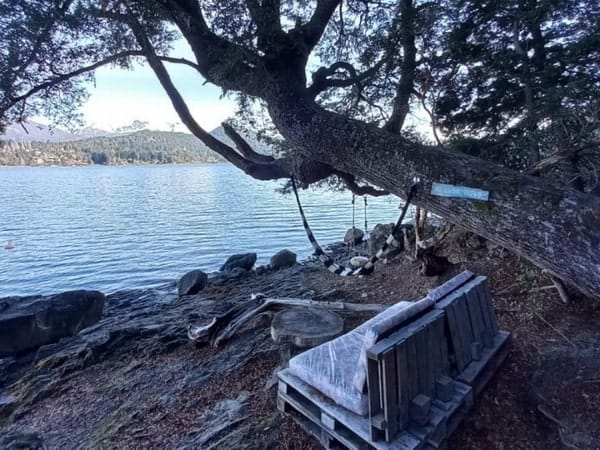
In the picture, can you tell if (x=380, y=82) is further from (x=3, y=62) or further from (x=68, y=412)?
(x=68, y=412)

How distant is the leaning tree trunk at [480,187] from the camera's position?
1.88 meters

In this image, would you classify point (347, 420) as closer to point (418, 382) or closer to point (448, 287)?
point (418, 382)

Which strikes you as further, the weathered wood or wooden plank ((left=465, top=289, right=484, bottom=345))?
the weathered wood

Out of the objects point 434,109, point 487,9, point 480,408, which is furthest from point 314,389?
point 487,9

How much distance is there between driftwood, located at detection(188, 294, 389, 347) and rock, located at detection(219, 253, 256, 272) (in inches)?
264

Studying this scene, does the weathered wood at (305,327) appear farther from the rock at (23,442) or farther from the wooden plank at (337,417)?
the rock at (23,442)

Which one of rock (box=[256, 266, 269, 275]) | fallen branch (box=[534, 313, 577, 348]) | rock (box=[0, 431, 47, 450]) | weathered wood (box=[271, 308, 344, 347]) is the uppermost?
fallen branch (box=[534, 313, 577, 348])

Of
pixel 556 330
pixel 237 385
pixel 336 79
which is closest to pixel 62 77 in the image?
pixel 336 79

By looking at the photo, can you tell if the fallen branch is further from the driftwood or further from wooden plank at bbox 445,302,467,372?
the driftwood

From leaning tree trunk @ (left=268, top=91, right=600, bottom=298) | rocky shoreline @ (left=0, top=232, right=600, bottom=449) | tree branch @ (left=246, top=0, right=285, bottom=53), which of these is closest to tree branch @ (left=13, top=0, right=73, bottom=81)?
tree branch @ (left=246, top=0, right=285, bottom=53)

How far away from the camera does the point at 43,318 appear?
645 cm

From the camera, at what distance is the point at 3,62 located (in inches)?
134

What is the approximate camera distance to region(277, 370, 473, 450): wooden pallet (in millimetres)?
1861

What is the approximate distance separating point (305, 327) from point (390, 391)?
1.75m
